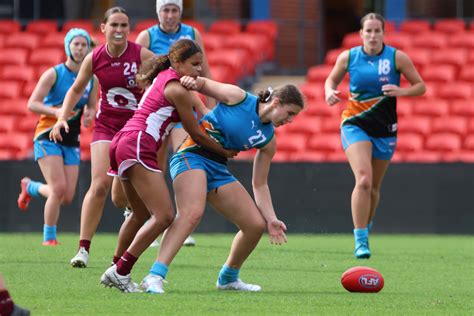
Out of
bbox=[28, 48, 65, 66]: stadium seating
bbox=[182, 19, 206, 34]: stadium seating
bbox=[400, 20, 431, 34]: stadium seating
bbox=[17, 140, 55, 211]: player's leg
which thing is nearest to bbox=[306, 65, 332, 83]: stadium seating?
bbox=[400, 20, 431, 34]: stadium seating

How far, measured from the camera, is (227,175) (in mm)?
8375

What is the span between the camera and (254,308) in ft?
24.4

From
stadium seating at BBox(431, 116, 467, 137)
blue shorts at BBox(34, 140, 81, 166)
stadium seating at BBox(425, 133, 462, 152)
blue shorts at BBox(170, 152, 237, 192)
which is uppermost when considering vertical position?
blue shorts at BBox(170, 152, 237, 192)

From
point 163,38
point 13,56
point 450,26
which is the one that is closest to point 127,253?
point 163,38

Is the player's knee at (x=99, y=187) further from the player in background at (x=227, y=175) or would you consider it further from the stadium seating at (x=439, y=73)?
the stadium seating at (x=439, y=73)

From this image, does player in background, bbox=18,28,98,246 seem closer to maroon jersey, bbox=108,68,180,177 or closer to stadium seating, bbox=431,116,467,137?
maroon jersey, bbox=108,68,180,177

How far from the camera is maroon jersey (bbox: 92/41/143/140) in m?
9.88

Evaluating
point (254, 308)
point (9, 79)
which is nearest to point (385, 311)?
point (254, 308)

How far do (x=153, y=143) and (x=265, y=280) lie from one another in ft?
5.77

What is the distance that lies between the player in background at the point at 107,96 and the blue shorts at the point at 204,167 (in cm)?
164

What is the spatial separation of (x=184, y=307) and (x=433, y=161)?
874 centimetres

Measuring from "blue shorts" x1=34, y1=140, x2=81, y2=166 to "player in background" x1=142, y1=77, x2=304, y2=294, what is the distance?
4116mm

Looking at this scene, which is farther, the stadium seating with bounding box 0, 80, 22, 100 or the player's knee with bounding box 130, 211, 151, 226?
the stadium seating with bounding box 0, 80, 22, 100

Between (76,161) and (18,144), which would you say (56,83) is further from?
(18,144)
